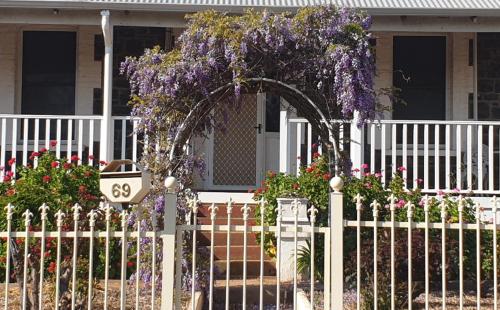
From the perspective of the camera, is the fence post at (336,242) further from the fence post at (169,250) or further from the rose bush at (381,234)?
the fence post at (169,250)

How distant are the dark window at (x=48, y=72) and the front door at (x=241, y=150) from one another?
9.01 ft

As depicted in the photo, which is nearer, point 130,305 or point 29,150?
point 130,305

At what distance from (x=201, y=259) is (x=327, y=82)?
2162mm

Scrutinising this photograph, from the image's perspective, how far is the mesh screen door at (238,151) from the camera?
12180 millimetres

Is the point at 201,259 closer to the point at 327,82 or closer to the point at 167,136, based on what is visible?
the point at 167,136

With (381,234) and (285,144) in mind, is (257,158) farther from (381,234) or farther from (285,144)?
(381,234)

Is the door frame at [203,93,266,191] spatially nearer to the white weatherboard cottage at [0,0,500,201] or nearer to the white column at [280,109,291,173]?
the white weatherboard cottage at [0,0,500,201]

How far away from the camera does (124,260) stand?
5.25 m

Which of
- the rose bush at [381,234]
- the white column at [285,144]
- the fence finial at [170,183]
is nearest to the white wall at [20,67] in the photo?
the white column at [285,144]

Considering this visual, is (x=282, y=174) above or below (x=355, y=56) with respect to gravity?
below

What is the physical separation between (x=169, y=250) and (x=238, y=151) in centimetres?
700

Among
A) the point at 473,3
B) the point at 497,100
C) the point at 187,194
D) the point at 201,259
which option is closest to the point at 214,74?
the point at 187,194

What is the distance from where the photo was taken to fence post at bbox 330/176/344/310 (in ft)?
17.3

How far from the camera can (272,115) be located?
12297 millimetres
